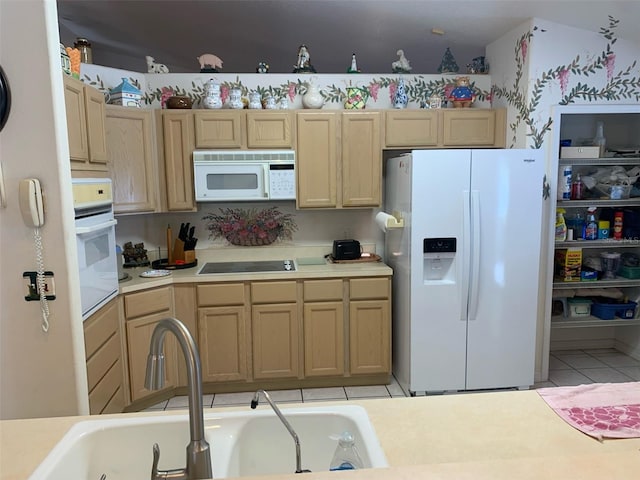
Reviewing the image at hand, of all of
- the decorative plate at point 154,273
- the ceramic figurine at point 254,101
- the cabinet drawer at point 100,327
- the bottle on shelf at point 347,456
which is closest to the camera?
the bottle on shelf at point 347,456

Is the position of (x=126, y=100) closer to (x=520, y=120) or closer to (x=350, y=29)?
(x=350, y=29)

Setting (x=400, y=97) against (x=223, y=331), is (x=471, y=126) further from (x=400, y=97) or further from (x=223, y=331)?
(x=223, y=331)

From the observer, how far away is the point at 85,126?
260cm

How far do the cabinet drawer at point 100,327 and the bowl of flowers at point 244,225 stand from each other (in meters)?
1.18

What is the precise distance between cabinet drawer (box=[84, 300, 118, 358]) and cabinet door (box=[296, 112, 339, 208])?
1.53 m

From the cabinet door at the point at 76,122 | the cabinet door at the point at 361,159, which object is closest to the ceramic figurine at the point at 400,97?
the cabinet door at the point at 361,159

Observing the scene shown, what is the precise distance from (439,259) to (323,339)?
1.04 metres

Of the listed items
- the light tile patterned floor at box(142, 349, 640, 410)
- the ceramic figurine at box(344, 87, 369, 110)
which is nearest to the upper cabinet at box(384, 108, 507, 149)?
the ceramic figurine at box(344, 87, 369, 110)

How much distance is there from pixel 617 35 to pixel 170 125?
334 centimetres

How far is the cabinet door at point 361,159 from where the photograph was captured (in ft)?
11.5

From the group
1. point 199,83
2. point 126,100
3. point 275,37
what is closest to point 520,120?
point 275,37

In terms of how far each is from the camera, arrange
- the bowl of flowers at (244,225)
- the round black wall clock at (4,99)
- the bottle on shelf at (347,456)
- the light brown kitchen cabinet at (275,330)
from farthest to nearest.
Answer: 1. the bowl of flowers at (244,225)
2. the light brown kitchen cabinet at (275,330)
3. the round black wall clock at (4,99)
4. the bottle on shelf at (347,456)

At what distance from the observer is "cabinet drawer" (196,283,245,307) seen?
128 inches

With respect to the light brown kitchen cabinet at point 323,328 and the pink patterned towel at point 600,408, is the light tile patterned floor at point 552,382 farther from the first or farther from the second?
the pink patterned towel at point 600,408
